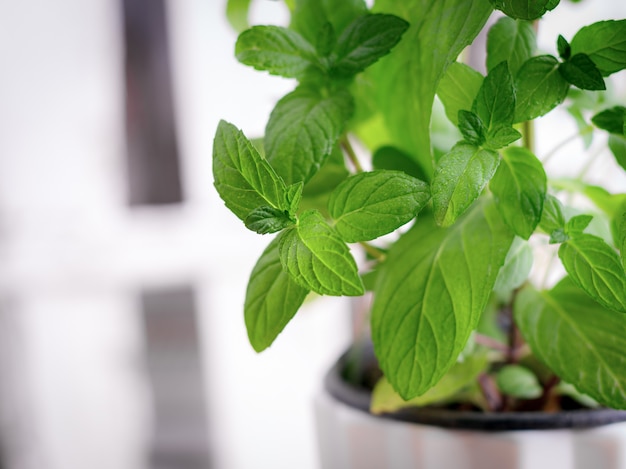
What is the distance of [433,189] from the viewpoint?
0.23 metres

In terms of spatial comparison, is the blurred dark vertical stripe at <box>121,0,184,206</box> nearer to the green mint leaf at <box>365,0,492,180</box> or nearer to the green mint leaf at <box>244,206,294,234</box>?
the green mint leaf at <box>365,0,492,180</box>

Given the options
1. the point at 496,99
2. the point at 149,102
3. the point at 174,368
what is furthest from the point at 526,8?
the point at 174,368

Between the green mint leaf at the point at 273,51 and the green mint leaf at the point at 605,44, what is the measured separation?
0.13 meters

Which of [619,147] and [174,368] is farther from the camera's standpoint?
[174,368]

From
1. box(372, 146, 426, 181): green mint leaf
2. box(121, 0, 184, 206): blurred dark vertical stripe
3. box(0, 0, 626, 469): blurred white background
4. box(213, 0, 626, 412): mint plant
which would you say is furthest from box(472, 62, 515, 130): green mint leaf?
box(121, 0, 184, 206): blurred dark vertical stripe

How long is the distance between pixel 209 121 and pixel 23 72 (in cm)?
48

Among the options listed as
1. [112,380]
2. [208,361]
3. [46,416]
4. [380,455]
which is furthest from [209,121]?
[380,455]

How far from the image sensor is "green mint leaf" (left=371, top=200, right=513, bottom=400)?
284mm

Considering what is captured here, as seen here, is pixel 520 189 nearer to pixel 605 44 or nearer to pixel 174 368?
pixel 605 44

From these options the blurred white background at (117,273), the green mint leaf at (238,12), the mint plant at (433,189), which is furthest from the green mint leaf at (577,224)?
the blurred white background at (117,273)

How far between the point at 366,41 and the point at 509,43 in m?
0.07

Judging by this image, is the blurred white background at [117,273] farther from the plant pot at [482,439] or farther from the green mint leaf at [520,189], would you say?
the green mint leaf at [520,189]

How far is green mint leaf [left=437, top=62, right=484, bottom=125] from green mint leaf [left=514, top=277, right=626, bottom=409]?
13cm

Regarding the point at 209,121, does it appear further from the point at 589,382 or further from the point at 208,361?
the point at 589,382
